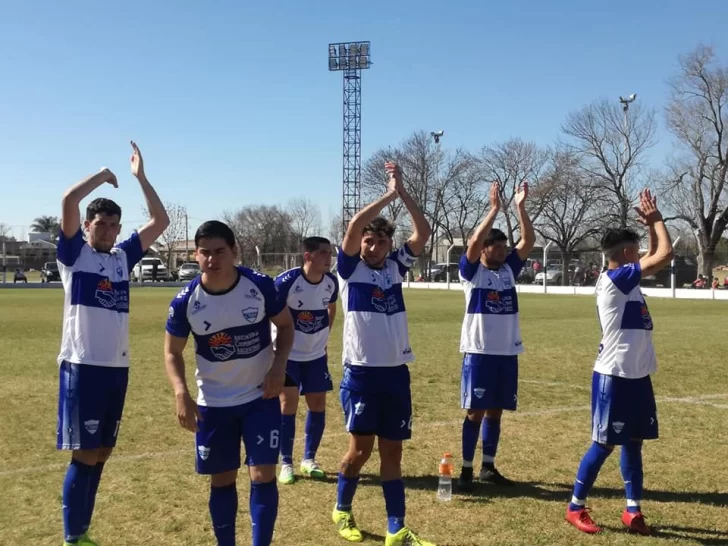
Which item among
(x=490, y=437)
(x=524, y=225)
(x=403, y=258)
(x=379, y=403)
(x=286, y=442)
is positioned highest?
(x=524, y=225)

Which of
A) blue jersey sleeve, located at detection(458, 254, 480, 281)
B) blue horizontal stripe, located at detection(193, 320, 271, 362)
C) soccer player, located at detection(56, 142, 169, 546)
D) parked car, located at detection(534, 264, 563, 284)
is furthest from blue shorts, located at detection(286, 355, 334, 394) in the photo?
parked car, located at detection(534, 264, 563, 284)

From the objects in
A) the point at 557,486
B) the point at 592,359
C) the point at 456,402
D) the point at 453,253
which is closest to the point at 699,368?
the point at 592,359

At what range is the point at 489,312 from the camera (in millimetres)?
6371

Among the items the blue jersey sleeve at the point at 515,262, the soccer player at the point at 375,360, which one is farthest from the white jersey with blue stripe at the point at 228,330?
the blue jersey sleeve at the point at 515,262

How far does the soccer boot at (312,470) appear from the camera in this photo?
21.5 feet

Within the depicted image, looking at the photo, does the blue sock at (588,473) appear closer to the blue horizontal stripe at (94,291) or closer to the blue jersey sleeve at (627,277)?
the blue jersey sleeve at (627,277)

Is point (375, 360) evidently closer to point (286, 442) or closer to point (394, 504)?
point (394, 504)

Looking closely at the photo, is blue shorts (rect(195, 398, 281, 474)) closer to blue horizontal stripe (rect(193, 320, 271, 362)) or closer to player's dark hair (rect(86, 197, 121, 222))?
blue horizontal stripe (rect(193, 320, 271, 362))

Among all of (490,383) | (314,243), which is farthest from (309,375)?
(490,383)

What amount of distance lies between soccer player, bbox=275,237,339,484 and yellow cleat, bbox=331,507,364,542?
1391mm

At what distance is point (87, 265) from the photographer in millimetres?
4824

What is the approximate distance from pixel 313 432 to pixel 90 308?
2784 millimetres

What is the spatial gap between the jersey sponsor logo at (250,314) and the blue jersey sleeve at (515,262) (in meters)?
3.08

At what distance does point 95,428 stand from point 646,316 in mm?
3943
